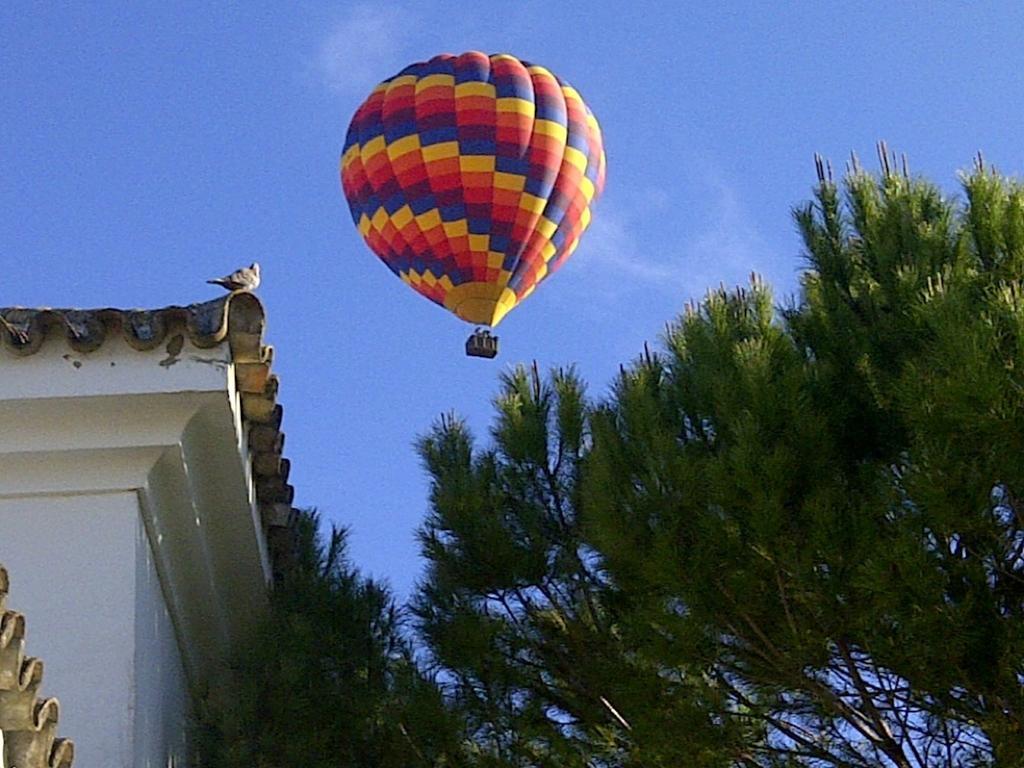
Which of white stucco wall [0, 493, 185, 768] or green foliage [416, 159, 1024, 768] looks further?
green foliage [416, 159, 1024, 768]

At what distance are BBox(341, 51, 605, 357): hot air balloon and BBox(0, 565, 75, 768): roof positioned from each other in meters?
13.9

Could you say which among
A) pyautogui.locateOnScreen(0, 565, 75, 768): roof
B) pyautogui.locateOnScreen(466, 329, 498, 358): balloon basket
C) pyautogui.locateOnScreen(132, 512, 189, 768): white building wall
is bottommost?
pyautogui.locateOnScreen(0, 565, 75, 768): roof

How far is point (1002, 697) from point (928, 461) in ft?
2.99

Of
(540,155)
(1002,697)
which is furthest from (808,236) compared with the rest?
(540,155)

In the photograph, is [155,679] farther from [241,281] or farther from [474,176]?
[474,176]

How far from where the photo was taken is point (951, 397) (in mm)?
7473

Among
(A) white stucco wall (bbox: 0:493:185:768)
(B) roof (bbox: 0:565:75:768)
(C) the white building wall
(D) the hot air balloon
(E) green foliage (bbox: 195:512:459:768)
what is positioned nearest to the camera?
(B) roof (bbox: 0:565:75:768)

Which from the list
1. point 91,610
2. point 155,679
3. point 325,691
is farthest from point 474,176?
point 91,610

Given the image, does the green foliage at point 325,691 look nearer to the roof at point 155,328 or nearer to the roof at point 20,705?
the roof at point 155,328

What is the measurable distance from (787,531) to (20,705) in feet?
12.9

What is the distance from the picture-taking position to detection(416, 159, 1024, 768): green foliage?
759 centimetres

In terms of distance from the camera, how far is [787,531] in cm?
789

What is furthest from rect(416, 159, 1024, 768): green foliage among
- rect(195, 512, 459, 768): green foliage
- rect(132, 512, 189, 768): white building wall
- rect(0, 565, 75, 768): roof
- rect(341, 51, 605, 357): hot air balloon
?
rect(341, 51, 605, 357): hot air balloon

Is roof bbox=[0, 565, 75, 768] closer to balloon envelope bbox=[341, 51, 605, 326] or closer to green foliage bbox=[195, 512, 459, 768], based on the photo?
green foliage bbox=[195, 512, 459, 768]
